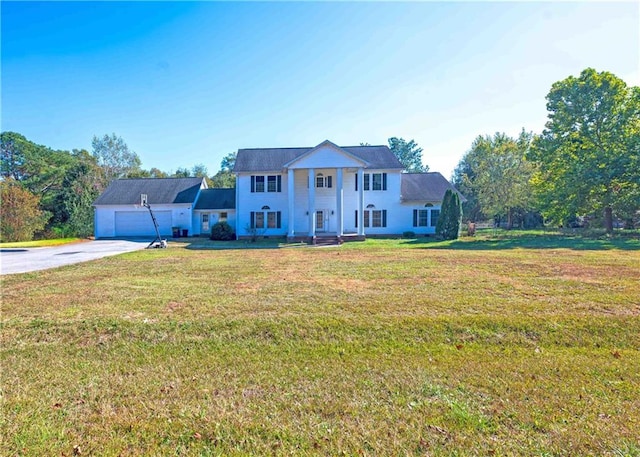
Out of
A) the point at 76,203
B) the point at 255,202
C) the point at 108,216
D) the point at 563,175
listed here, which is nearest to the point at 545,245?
the point at 563,175

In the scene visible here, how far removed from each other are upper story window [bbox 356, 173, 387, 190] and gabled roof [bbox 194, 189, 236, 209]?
11174mm

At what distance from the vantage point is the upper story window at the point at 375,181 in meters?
24.2

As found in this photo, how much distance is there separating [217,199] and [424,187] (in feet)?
58.9

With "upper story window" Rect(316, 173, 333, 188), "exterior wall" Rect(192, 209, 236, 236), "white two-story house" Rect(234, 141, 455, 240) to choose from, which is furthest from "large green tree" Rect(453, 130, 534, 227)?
"exterior wall" Rect(192, 209, 236, 236)

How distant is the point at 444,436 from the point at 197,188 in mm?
28826

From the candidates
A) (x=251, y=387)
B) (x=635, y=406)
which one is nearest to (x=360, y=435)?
(x=251, y=387)

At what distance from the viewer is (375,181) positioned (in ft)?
79.6

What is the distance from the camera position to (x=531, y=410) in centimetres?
273

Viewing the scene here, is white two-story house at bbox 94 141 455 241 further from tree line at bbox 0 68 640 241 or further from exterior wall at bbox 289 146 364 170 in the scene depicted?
tree line at bbox 0 68 640 241

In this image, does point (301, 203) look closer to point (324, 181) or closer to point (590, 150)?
point (324, 181)

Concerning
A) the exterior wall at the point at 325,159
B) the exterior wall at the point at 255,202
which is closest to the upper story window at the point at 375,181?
the exterior wall at the point at 325,159

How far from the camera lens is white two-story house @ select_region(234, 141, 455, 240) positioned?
2318 centimetres

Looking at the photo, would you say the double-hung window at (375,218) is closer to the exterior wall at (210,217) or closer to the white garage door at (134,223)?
the exterior wall at (210,217)

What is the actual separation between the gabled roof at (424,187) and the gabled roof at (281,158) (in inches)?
92.9
